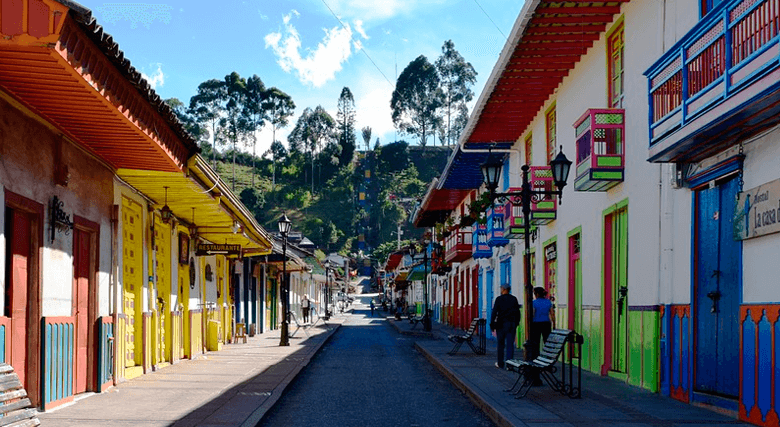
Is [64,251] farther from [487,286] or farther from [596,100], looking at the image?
[487,286]

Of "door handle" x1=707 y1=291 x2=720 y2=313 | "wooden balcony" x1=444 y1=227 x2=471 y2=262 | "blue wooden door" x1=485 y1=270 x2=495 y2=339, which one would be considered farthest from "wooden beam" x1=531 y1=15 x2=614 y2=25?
"wooden balcony" x1=444 y1=227 x2=471 y2=262

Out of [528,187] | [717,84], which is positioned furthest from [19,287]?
[717,84]

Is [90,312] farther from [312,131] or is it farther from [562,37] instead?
[312,131]

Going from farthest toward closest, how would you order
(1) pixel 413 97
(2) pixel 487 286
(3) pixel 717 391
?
(1) pixel 413 97 < (2) pixel 487 286 < (3) pixel 717 391

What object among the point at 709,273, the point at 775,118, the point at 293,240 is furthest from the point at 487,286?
the point at 293,240

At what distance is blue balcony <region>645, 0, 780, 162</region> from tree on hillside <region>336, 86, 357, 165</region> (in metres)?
116

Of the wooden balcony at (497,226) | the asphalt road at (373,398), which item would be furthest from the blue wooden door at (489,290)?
the asphalt road at (373,398)

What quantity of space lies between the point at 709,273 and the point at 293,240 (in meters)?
A: 57.3

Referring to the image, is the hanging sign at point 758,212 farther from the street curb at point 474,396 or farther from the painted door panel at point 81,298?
the painted door panel at point 81,298

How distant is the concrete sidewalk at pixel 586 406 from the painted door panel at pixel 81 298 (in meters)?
5.24

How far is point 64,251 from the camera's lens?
1107 centimetres

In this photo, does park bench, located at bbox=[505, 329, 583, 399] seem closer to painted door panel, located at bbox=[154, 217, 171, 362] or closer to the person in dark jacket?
the person in dark jacket

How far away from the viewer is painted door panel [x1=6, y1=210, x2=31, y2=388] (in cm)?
948

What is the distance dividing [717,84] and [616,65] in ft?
19.0
